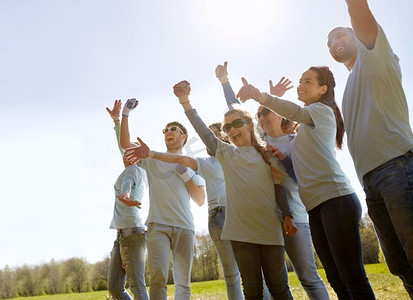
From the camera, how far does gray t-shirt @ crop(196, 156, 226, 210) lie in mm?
5006

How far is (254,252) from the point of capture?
3363 millimetres

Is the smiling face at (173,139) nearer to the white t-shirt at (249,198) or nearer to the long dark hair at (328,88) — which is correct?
the white t-shirt at (249,198)

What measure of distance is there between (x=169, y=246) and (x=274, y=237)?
1782 mm

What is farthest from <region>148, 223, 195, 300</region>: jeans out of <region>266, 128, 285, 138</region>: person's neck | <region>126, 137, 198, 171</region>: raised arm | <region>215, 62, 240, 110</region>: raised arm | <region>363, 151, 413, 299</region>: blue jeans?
<region>363, 151, 413, 299</region>: blue jeans

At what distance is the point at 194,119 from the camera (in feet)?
12.6

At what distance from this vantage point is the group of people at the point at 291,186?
2.50 meters

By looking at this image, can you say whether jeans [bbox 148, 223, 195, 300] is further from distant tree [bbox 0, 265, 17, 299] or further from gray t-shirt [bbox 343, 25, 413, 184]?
distant tree [bbox 0, 265, 17, 299]

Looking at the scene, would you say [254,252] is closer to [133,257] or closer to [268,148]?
[268,148]

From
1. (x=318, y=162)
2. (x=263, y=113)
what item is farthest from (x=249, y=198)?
(x=263, y=113)

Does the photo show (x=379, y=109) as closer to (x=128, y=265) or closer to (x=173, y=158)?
(x=173, y=158)

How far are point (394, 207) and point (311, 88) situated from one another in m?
1.64

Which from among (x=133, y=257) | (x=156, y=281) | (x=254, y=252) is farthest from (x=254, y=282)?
(x=133, y=257)

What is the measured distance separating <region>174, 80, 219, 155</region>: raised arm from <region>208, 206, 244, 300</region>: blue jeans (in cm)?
135

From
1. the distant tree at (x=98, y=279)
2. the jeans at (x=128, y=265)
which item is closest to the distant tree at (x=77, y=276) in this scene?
the distant tree at (x=98, y=279)
